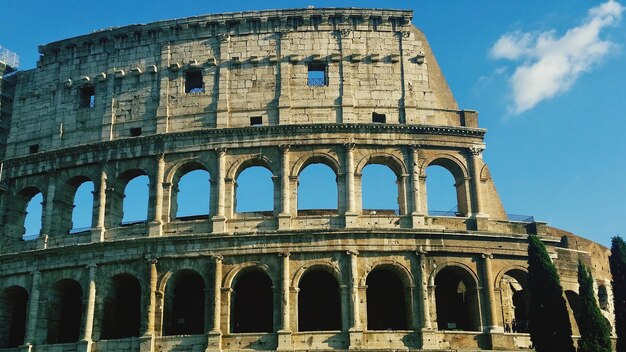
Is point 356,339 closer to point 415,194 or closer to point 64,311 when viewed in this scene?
point 415,194

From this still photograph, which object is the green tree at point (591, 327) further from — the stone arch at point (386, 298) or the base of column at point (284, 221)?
the base of column at point (284, 221)

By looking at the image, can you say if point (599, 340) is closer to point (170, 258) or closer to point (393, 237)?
point (393, 237)

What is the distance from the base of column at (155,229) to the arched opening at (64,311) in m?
3.97

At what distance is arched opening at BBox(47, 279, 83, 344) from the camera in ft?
94.0

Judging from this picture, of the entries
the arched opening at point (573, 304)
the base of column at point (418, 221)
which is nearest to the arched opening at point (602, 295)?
the arched opening at point (573, 304)

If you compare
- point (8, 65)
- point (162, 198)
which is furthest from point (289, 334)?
point (8, 65)

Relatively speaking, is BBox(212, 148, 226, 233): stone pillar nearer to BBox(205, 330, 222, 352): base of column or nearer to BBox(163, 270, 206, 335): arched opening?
BBox(163, 270, 206, 335): arched opening

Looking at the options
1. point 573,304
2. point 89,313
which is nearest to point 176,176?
point 89,313

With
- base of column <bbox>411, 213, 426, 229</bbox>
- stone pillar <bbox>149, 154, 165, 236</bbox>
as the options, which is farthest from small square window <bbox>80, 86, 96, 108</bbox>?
base of column <bbox>411, 213, 426, 229</bbox>

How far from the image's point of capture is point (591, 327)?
24406 millimetres

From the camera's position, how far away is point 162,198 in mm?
28609

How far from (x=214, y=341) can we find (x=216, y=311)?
1.09 meters

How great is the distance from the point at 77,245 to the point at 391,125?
1301cm

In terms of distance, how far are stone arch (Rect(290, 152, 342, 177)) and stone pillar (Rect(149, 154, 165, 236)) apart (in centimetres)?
524
